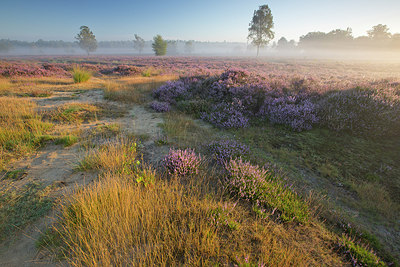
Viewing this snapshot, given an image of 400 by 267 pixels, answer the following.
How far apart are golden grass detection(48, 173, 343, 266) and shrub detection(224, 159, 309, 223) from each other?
0.73ft

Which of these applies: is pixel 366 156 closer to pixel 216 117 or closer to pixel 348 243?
pixel 348 243

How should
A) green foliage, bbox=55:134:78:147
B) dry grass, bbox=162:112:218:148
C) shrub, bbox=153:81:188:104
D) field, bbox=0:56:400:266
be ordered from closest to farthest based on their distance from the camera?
1. field, bbox=0:56:400:266
2. green foliage, bbox=55:134:78:147
3. dry grass, bbox=162:112:218:148
4. shrub, bbox=153:81:188:104

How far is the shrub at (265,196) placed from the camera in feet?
8.88

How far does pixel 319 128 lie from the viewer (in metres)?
6.18

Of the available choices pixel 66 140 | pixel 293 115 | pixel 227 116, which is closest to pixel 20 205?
pixel 66 140

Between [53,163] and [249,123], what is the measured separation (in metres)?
6.18

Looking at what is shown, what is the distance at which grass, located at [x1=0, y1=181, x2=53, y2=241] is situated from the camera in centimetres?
237

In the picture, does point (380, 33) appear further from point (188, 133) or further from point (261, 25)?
point (188, 133)

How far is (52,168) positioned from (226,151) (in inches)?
157

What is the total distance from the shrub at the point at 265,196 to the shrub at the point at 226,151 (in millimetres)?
860

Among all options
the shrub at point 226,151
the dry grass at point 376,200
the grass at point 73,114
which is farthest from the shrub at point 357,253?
the grass at point 73,114

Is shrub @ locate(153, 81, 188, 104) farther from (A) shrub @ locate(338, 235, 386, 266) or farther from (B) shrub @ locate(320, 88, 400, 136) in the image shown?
(A) shrub @ locate(338, 235, 386, 266)

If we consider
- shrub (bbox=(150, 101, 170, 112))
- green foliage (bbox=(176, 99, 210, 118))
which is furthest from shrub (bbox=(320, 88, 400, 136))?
shrub (bbox=(150, 101, 170, 112))

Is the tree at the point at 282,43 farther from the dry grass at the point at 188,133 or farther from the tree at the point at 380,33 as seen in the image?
the dry grass at the point at 188,133
